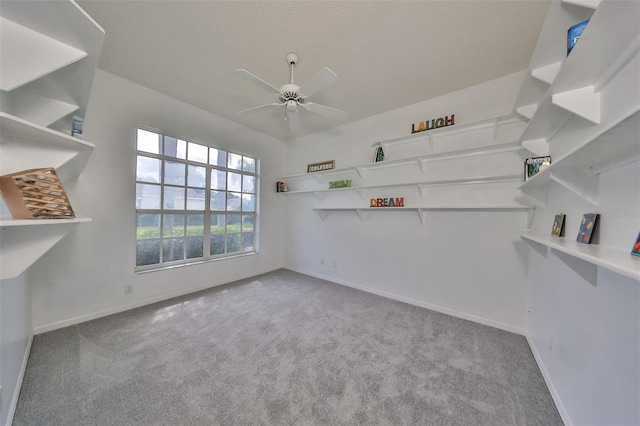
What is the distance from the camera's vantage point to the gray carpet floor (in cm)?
136

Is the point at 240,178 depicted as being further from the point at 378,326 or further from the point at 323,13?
the point at 378,326

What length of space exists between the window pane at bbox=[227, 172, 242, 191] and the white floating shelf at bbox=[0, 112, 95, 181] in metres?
2.63

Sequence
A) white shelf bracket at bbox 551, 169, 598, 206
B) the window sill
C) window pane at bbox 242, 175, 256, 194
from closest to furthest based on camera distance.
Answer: white shelf bracket at bbox 551, 169, 598, 206
the window sill
window pane at bbox 242, 175, 256, 194

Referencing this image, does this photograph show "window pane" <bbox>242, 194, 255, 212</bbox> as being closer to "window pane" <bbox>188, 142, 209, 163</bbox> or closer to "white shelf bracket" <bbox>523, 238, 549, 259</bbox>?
"window pane" <bbox>188, 142, 209, 163</bbox>

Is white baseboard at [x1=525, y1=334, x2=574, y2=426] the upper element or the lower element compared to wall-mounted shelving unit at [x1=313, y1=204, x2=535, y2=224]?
lower

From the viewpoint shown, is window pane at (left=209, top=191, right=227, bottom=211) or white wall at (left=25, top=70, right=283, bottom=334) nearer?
white wall at (left=25, top=70, right=283, bottom=334)

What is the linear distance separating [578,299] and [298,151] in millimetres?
4152

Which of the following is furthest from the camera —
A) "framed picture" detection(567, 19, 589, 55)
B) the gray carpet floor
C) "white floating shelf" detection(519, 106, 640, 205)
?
the gray carpet floor

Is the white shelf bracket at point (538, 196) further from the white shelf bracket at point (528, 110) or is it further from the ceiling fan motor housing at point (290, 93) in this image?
the ceiling fan motor housing at point (290, 93)

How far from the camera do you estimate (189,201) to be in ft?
11.1

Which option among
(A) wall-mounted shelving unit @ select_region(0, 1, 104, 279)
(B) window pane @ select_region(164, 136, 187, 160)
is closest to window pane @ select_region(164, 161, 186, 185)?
(B) window pane @ select_region(164, 136, 187, 160)

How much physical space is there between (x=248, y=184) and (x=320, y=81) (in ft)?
9.50

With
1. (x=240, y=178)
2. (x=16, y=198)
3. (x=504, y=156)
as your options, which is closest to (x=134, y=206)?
(x=240, y=178)

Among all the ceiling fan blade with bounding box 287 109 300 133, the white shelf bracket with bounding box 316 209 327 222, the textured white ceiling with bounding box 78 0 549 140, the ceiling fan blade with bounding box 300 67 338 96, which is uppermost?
the textured white ceiling with bounding box 78 0 549 140
